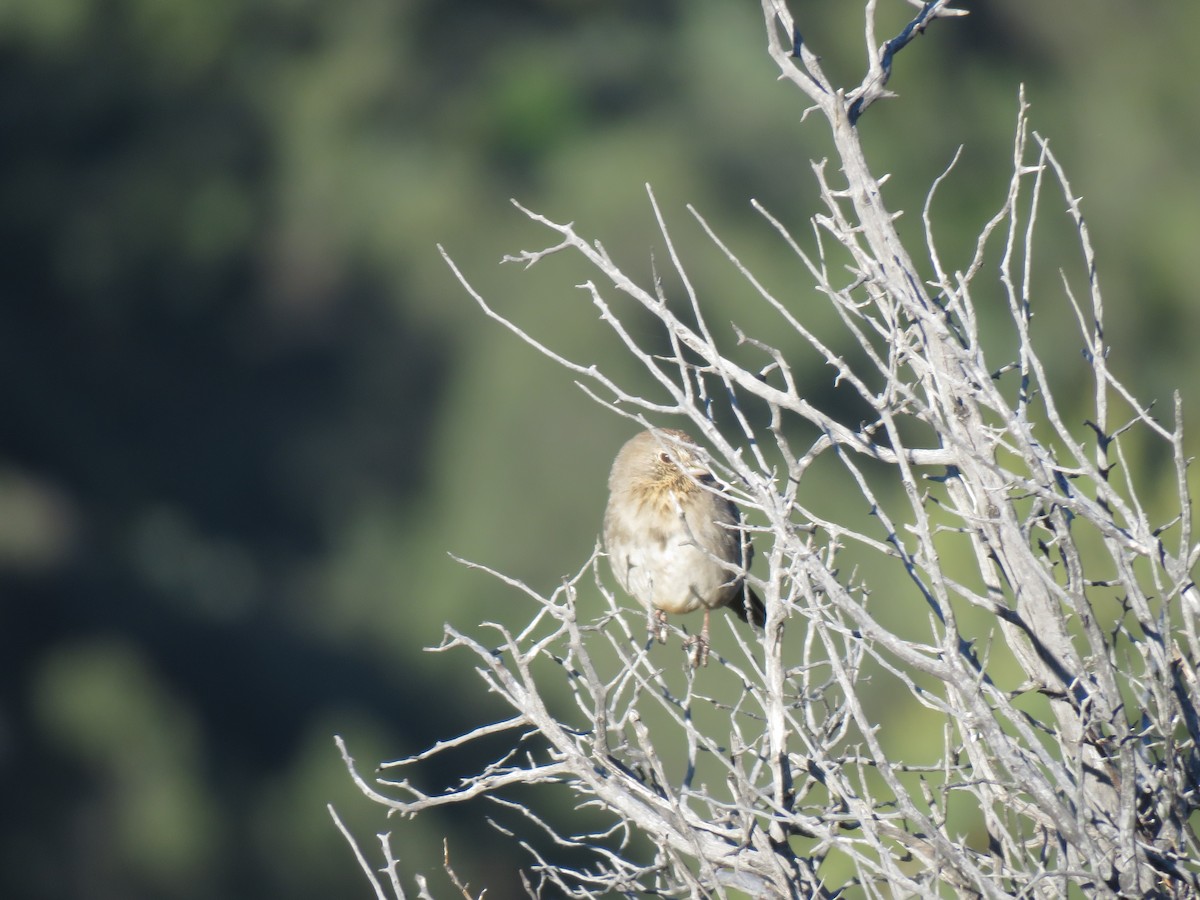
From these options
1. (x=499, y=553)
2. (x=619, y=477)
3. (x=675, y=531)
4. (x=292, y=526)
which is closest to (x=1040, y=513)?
(x=675, y=531)

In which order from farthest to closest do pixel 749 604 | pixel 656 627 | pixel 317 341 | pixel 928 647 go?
pixel 317 341 → pixel 749 604 → pixel 656 627 → pixel 928 647

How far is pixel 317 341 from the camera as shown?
13.9 metres

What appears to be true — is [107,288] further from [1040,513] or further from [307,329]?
[1040,513]

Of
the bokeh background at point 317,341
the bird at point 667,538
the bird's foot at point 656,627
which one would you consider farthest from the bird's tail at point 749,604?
the bokeh background at point 317,341

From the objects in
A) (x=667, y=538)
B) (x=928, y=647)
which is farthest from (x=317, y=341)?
(x=928, y=647)

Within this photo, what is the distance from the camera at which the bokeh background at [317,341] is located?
1166 centimetres

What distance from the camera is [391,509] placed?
44.2 ft

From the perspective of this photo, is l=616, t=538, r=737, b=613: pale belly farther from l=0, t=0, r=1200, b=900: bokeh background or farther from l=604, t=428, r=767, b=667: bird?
l=0, t=0, r=1200, b=900: bokeh background

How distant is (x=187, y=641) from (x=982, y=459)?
1077 centimetres

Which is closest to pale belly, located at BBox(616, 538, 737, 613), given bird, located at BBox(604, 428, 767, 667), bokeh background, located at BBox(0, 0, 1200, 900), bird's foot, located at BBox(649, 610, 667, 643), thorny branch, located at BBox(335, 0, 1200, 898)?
bird, located at BBox(604, 428, 767, 667)

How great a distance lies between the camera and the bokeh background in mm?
11656

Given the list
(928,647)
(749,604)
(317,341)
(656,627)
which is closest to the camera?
(928,647)

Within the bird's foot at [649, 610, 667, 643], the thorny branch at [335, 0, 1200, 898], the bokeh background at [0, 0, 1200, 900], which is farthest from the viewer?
the bokeh background at [0, 0, 1200, 900]

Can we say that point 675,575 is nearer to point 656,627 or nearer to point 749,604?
point 749,604
